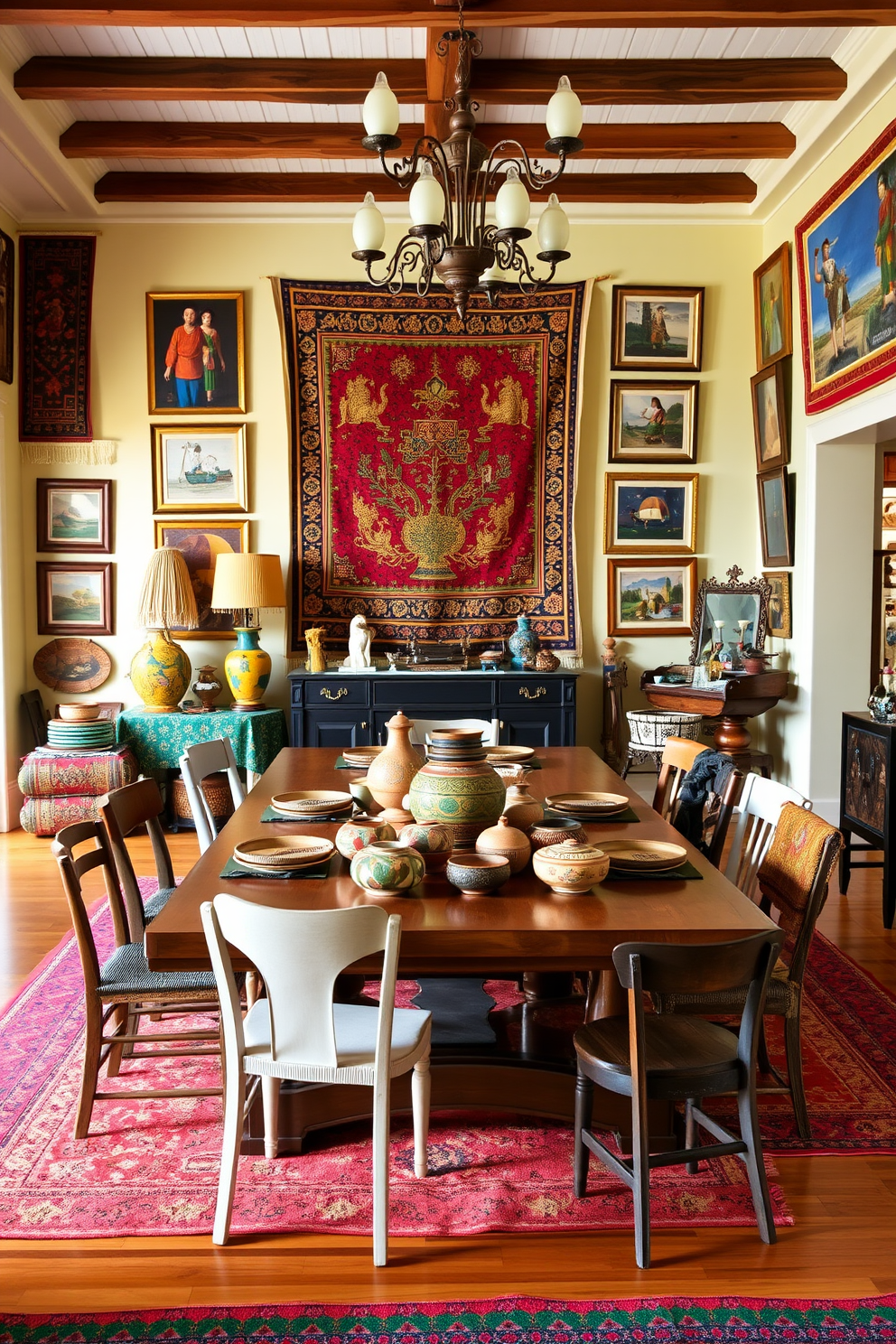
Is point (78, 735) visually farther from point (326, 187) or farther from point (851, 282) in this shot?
point (851, 282)

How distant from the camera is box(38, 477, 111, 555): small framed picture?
6.81m

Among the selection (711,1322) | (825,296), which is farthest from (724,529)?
(711,1322)

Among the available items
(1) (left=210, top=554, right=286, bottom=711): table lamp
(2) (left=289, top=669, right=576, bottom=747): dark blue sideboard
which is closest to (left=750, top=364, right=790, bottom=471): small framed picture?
(2) (left=289, top=669, right=576, bottom=747): dark blue sideboard

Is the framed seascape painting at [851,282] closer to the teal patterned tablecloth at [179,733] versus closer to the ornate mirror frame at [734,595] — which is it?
the ornate mirror frame at [734,595]

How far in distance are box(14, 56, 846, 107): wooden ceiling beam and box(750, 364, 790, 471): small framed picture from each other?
171 centimetres

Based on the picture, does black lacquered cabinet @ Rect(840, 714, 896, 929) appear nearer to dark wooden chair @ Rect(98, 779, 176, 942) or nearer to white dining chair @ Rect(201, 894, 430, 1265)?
white dining chair @ Rect(201, 894, 430, 1265)

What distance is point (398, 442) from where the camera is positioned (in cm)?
690

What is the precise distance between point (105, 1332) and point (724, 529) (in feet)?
19.6

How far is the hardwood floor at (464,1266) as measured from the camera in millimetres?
2244

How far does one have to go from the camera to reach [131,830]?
329cm

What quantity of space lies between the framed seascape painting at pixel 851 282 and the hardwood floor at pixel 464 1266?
3716 mm

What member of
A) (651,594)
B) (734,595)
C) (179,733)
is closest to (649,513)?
(651,594)

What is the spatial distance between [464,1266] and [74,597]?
18.0ft

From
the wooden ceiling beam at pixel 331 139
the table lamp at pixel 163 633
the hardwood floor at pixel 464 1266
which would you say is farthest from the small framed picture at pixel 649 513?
the hardwood floor at pixel 464 1266
